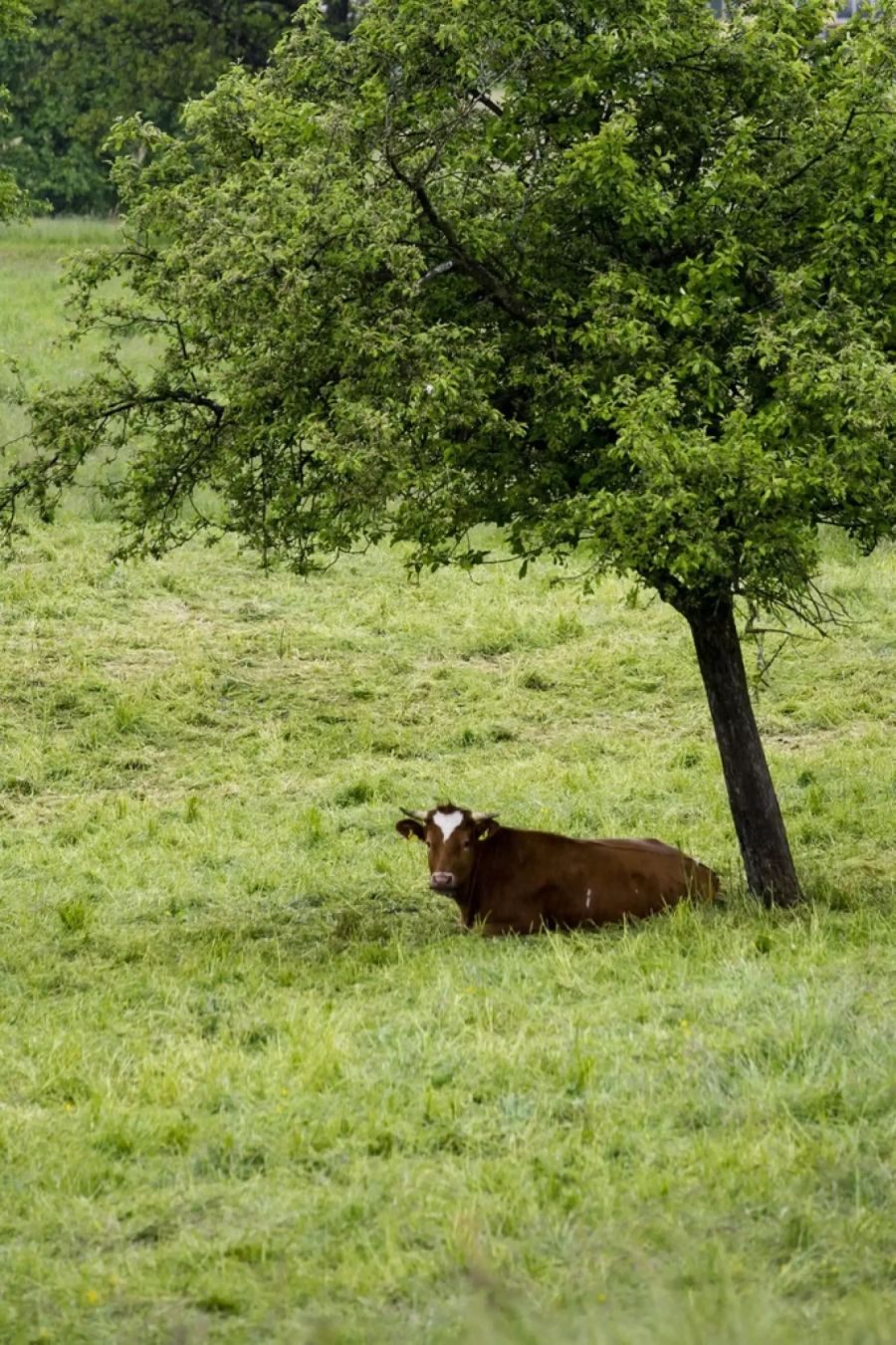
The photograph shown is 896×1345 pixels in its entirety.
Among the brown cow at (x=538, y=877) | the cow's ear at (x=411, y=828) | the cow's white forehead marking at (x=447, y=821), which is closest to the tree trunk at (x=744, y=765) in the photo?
the brown cow at (x=538, y=877)

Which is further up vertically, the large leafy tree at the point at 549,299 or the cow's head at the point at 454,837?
the large leafy tree at the point at 549,299

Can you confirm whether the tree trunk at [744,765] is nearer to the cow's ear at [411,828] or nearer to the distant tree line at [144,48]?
the cow's ear at [411,828]

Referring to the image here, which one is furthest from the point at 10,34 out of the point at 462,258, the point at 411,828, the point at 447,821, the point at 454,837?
the point at 454,837

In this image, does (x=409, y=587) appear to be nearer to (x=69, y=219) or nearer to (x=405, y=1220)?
(x=405, y=1220)

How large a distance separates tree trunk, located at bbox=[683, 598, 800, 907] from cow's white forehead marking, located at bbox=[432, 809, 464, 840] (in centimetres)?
221

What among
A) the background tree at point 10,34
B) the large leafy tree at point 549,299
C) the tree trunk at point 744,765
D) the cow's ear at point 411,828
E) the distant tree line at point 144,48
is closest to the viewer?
the large leafy tree at point 549,299

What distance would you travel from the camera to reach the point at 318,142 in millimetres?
12852

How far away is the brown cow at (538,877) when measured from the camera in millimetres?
13055

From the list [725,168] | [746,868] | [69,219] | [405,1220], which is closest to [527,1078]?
[405,1220]

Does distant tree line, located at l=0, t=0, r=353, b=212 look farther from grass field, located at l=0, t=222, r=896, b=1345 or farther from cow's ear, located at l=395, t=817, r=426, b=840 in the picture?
cow's ear, located at l=395, t=817, r=426, b=840

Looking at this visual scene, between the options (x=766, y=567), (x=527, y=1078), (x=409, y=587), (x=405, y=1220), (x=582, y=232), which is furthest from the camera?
(x=409, y=587)

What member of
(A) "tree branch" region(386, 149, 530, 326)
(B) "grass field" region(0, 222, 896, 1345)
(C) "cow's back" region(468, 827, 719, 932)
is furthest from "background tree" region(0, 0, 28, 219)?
(C) "cow's back" region(468, 827, 719, 932)

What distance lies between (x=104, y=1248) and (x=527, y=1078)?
239 cm

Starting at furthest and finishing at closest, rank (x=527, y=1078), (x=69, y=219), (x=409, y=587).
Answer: (x=69, y=219) < (x=409, y=587) < (x=527, y=1078)
